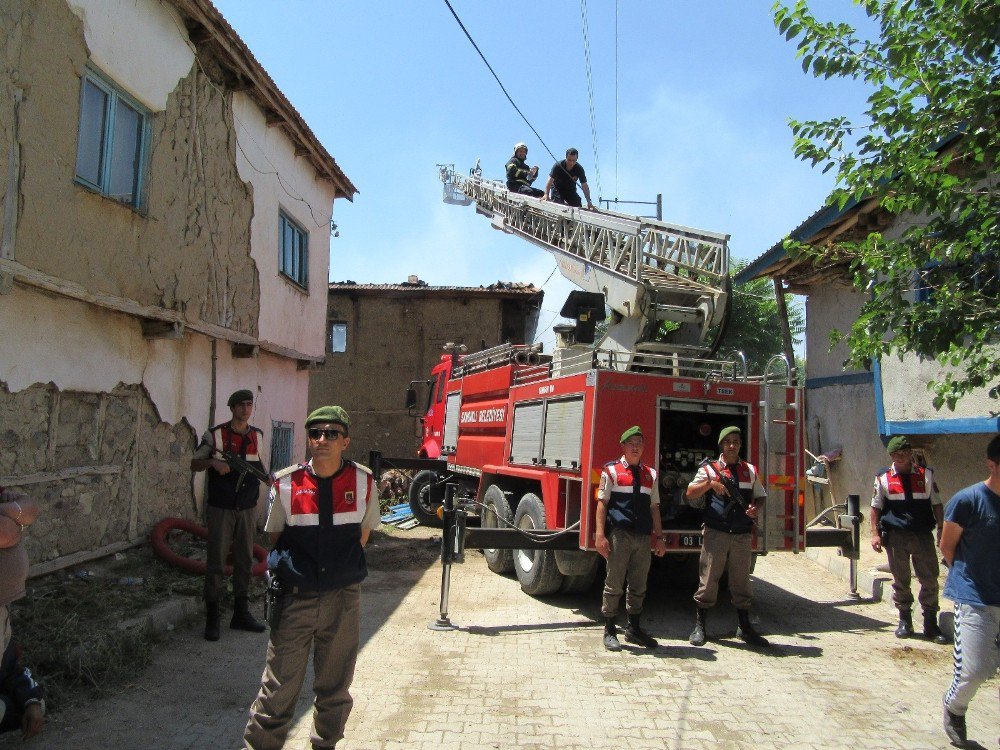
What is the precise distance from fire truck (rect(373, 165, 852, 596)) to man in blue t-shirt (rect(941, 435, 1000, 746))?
246 cm

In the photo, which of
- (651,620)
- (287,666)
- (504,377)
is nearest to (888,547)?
(651,620)

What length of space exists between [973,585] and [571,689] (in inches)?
101

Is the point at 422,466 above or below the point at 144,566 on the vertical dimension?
above

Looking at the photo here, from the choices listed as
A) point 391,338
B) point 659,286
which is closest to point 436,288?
point 391,338

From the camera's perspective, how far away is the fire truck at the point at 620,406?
6.95 m

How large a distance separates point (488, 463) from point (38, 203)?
5781mm

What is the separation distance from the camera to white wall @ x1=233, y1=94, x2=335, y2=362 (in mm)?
9923

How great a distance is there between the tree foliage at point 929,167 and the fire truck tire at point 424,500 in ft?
28.3

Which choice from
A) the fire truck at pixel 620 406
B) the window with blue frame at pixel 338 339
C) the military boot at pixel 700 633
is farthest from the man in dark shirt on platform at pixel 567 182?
the window with blue frame at pixel 338 339

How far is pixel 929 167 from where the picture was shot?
4.88m

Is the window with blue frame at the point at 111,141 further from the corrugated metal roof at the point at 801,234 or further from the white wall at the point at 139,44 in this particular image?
the corrugated metal roof at the point at 801,234

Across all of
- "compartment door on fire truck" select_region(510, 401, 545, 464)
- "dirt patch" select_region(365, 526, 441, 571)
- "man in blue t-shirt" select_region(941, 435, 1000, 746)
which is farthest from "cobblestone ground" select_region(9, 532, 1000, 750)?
"dirt patch" select_region(365, 526, 441, 571)

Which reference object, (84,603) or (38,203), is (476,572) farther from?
(38,203)

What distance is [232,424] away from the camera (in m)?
6.29
